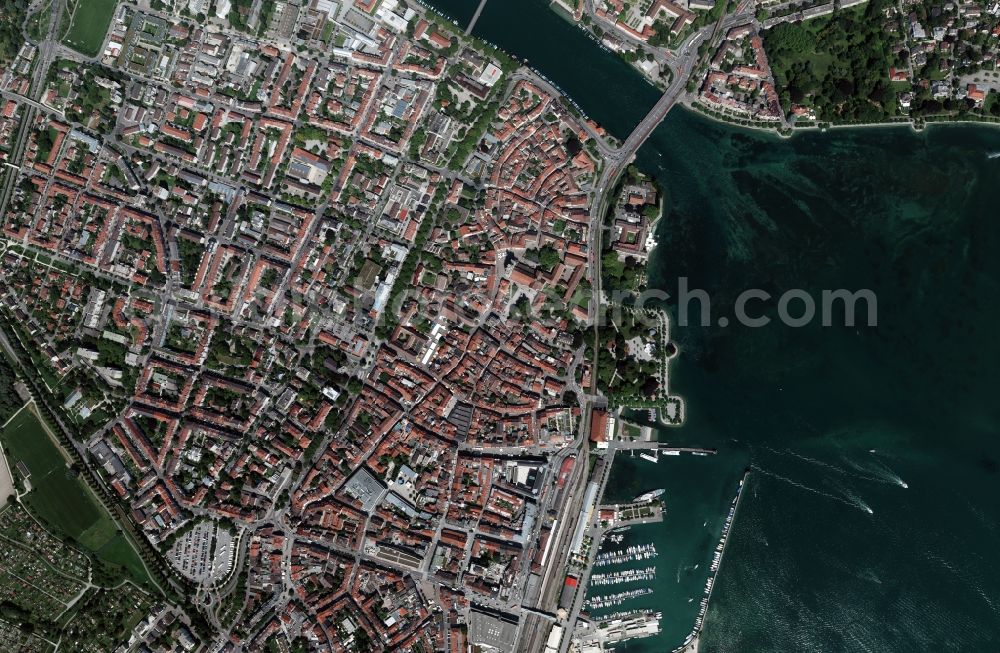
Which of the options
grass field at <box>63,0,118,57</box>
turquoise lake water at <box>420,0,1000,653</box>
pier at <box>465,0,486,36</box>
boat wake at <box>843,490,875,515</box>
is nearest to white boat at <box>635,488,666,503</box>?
turquoise lake water at <box>420,0,1000,653</box>

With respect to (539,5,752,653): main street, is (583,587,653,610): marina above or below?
below

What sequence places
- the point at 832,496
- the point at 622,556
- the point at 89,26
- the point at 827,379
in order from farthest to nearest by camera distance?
the point at 89,26, the point at 827,379, the point at 832,496, the point at 622,556

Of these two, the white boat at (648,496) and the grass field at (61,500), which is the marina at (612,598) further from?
the grass field at (61,500)

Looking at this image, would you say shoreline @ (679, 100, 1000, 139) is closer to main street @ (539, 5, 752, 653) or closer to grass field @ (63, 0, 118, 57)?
main street @ (539, 5, 752, 653)

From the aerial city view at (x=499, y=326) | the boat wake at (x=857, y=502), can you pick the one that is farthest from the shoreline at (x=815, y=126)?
the boat wake at (x=857, y=502)

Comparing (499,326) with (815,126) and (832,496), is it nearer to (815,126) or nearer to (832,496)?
(832,496)

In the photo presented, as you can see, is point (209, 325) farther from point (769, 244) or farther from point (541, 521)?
point (769, 244)

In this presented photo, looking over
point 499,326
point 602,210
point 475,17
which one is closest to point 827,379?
point 602,210
